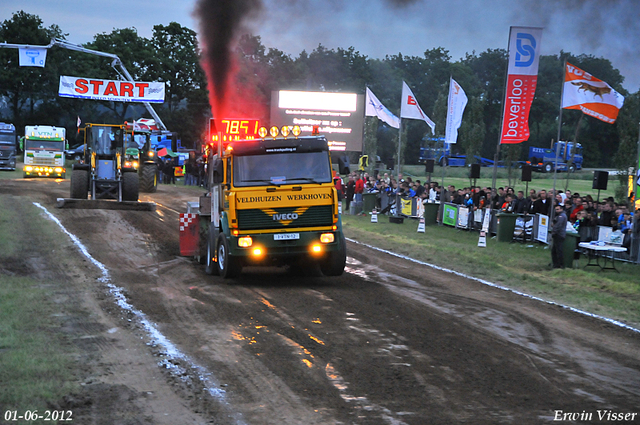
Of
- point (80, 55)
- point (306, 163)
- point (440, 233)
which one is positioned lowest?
point (440, 233)

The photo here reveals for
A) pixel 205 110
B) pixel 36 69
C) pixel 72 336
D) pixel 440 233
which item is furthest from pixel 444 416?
pixel 36 69

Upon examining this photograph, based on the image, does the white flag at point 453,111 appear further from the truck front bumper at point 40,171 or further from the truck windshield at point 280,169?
the truck front bumper at point 40,171

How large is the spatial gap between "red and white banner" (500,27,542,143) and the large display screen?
16.6 meters

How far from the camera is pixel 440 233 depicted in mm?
23344

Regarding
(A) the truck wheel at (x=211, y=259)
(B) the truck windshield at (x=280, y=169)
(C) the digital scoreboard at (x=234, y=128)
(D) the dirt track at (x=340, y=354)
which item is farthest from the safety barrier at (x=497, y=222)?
(A) the truck wheel at (x=211, y=259)

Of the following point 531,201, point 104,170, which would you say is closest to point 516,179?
point 531,201

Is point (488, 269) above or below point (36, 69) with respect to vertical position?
below

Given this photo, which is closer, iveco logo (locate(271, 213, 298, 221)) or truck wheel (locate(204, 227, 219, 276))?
iveco logo (locate(271, 213, 298, 221))

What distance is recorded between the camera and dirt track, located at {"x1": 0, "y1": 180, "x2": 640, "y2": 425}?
6180 mm

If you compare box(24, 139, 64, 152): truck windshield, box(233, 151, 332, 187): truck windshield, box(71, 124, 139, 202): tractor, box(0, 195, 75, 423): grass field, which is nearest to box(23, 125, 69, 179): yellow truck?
box(24, 139, 64, 152): truck windshield

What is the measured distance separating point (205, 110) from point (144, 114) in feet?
66.1

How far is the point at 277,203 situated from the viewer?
39.9ft

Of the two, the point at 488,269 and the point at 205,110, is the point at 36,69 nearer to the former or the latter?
the point at 205,110

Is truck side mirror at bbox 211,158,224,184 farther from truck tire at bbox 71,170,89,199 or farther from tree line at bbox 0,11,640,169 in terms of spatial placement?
tree line at bbox 0,11,640,169
